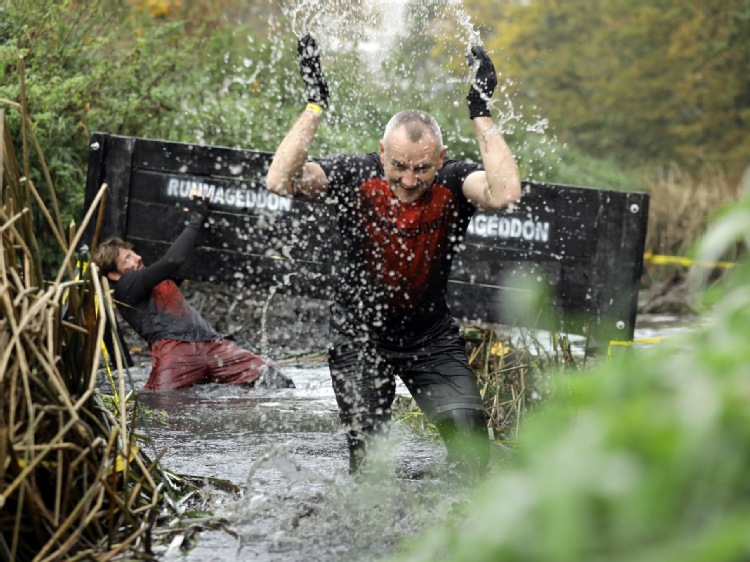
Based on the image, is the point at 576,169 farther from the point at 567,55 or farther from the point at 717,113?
the point at 567,55

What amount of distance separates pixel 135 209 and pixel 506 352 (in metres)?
3.66

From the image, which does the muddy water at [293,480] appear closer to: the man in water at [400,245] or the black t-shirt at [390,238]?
the man in water at [400,245]

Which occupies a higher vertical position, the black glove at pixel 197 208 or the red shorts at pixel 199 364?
the black glove at pixel 197 208

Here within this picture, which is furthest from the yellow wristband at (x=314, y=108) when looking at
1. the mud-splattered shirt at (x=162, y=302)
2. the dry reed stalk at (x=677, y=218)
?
the dry reed stalk at (x=677, y=218)

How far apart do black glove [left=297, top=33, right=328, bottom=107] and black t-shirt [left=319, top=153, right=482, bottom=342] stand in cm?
31

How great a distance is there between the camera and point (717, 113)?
2891 centimetres

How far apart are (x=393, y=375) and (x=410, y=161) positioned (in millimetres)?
1077

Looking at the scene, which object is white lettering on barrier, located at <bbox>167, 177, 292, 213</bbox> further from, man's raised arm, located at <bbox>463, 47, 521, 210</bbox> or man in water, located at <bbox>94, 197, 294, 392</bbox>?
man's raised arm, located at <bbox>463, 47, 521, 210</bbox>

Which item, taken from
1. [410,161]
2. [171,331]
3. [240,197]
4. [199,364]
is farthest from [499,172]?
[240,197]

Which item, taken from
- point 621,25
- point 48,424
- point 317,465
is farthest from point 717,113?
point 48,424

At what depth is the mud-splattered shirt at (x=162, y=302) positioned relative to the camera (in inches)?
337

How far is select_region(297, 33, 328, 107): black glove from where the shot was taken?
531 cm

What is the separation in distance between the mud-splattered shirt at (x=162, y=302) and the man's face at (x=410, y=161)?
369cm

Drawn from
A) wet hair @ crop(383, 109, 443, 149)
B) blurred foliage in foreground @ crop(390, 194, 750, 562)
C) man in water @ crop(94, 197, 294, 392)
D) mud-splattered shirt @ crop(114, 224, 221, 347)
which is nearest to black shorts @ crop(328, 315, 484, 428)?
wet hair @ crop(383, 109, 443, 149)
